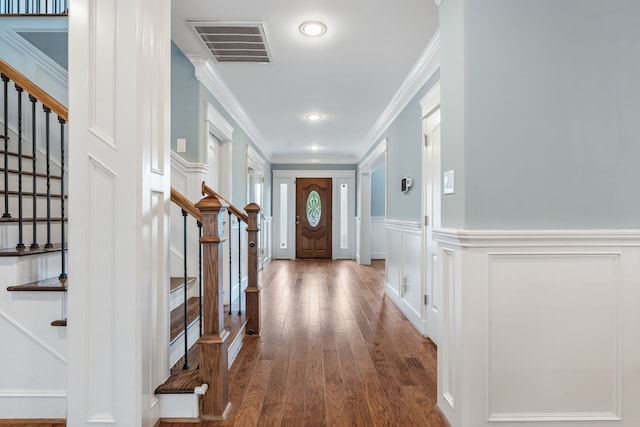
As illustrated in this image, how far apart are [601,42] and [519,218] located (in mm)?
858

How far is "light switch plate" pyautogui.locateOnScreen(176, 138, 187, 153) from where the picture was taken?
3107 mm

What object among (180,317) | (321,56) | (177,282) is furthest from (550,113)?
(177,282)

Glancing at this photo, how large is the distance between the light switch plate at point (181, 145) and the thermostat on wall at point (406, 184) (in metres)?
2.14

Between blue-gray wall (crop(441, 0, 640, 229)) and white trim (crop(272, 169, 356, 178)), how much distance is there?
6762mm

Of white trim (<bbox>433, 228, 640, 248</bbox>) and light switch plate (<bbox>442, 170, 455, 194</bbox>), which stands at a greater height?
light switch plate (<bbox>442, 170, 455, 194</bbox>)

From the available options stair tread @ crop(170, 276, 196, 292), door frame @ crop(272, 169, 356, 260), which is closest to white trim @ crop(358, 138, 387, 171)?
door frame @ crop(272, 169, 356, 260)

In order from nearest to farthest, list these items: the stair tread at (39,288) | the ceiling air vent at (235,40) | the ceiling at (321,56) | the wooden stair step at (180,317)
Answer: the stair tread at (39,288) < the wooden stair step at (180,317) < the ceiling at (321,56) < the ceiling air vent at (235,40)

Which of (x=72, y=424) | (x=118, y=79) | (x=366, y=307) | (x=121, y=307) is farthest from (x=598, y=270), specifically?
(x=366, y=307)

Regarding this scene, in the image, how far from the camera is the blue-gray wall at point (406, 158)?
3365 millimetres

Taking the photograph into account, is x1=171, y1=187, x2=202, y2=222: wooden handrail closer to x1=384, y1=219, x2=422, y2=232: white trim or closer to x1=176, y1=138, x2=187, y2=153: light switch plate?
x1=176, y1=138, x2=187, y2=153: light switch plate

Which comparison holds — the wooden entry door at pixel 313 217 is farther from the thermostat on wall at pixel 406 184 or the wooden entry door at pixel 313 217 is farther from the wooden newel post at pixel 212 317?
the wooden newel post at pixel 212 317

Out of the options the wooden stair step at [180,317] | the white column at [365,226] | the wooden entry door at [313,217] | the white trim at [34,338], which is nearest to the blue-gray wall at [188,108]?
the wooden stair step at [180,317]

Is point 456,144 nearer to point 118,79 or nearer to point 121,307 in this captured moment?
point 118,79

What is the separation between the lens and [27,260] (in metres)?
1.78
